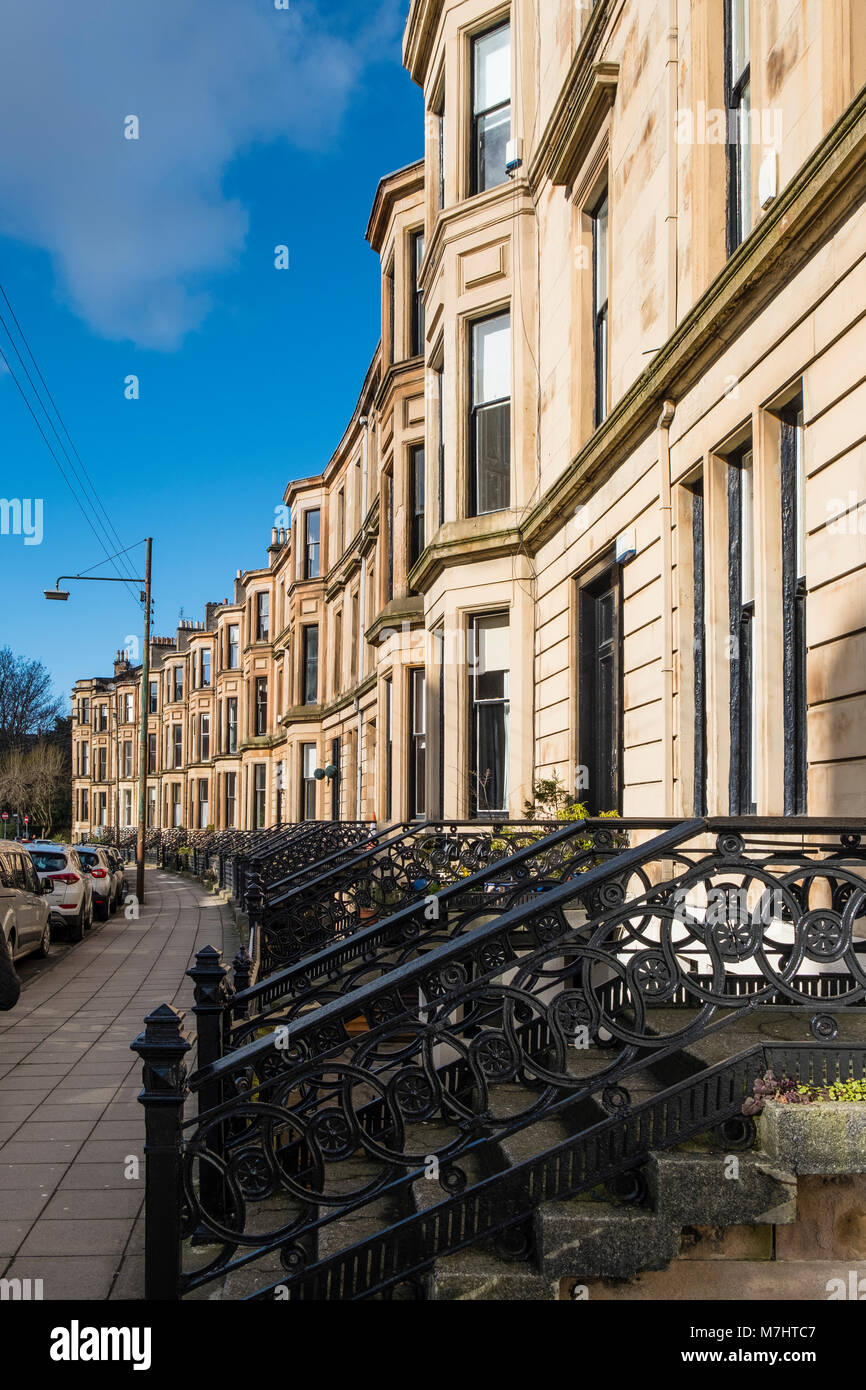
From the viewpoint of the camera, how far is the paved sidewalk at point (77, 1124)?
5102 mm

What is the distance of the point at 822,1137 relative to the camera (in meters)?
3.66

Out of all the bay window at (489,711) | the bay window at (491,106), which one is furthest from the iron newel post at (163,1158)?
the bay window at (491,106)

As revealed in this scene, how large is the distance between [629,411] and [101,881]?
17.9 m

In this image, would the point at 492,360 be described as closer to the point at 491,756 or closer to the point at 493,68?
the point at 493,68

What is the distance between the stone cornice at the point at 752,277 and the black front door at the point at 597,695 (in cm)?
133

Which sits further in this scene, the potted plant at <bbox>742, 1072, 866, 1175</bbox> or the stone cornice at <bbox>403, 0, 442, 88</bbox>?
the stone cornice at <bbox>403, 0, 442, 88</bbox>

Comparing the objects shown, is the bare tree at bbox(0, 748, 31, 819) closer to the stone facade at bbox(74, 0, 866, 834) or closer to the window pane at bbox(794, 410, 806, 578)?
the stone facade at bbox(74, 0, 866, 834)

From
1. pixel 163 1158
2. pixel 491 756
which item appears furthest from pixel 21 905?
pixel 163 1158

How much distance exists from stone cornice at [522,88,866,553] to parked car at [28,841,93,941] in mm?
12498

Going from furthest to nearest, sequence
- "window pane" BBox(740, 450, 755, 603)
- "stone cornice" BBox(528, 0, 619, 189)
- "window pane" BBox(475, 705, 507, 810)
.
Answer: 1. "window pane" BBox(475, 705, 507, 810)
2. "stone cornice" BBox(528, 0, 619, 189)
3. "window pane" BBox(740, 450, 755, 603)

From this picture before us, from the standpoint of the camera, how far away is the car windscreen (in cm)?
2003

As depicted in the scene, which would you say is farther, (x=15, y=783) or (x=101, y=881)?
(x=15, y=783)

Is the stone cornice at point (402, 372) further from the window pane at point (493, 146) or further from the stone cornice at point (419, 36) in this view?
the window pane at point (493, 146)

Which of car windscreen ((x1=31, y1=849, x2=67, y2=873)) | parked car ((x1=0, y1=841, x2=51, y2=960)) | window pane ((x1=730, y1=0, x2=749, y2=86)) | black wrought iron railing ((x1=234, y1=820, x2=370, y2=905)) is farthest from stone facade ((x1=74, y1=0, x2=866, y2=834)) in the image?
car windscreen ((x1=31, y1=849, x2=67, y2=873))
